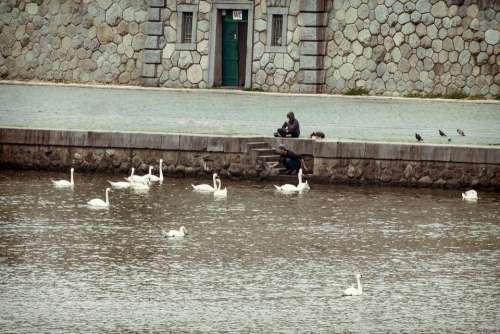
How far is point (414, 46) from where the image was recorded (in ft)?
139

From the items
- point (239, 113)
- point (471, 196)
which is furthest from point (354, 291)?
point (239, 113)

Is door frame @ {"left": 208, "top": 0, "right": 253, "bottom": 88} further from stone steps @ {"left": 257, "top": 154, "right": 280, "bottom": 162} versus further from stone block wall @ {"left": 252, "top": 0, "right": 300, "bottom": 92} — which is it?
stone steps @ {"left": 257, "top": 154, "right": 280, "bottom": 162}

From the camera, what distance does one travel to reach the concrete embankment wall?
3158cm

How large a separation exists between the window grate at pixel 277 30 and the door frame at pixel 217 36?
24.3 inches

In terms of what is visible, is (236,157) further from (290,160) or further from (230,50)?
(230,50)

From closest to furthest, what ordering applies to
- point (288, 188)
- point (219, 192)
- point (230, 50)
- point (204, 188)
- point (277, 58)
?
point (219, 192)
point (204, 188)
point (288, 188)
point (277, 58)
point (230, 50)

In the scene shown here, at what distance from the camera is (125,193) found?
30.6 metres

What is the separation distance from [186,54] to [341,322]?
25779 millimetres

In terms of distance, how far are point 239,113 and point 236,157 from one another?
551cm

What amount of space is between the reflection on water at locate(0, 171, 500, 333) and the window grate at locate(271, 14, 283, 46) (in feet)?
40.6

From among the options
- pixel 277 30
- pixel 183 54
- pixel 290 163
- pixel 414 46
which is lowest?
pixel 290 163

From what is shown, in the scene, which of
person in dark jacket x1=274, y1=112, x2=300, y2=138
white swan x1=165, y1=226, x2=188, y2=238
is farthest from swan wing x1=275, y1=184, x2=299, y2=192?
white swan x1=165, y1=226, x2=188, y2=238

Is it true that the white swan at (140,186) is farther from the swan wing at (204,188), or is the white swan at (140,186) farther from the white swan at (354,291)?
the white swan at (354,291)

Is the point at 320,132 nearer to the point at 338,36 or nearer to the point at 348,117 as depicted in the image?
the point at 348,117
